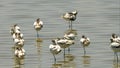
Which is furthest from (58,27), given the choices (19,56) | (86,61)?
(19,56)

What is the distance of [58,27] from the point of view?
38344 millimetres

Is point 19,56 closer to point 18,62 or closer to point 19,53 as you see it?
point 19,53

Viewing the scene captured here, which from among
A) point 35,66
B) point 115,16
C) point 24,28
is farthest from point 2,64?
point 115,16

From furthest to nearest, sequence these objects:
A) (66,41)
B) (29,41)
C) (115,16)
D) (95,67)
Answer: (115,16) → (29,41) → (66,41) → (95,67)

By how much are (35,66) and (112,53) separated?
455cm

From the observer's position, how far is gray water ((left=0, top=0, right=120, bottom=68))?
30656 mm

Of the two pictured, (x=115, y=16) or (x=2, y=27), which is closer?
(x=2, y=27)

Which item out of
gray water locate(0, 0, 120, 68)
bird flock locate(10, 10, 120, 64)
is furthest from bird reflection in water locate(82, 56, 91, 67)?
bird flock locate(10, 10, 120, 64)

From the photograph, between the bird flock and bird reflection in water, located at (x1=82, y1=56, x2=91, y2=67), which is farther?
the bird flock

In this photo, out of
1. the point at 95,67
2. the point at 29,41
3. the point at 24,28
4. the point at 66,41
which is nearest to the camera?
the point at 95,67

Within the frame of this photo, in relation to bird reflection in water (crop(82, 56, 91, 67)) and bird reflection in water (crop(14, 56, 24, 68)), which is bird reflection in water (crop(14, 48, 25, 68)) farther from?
bird reflection in water (crop(82, 56, 91, 67))

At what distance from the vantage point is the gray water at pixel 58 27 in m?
30.7

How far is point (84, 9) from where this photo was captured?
44.6m

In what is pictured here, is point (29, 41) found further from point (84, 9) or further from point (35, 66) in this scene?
point (84, 9)
